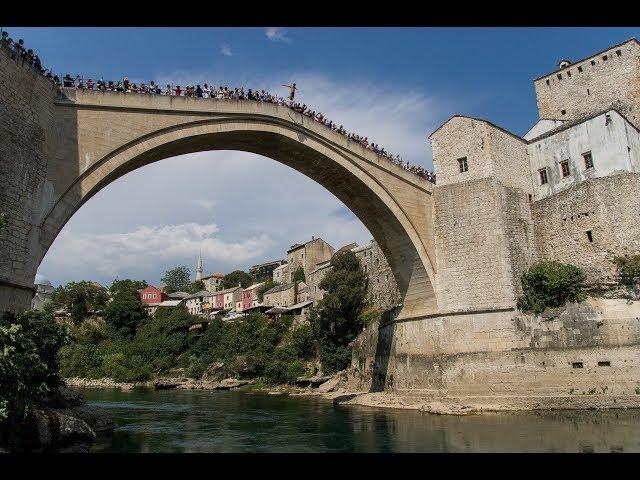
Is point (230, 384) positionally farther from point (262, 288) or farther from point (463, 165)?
point (262, 288)

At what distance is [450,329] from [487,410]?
2832mm

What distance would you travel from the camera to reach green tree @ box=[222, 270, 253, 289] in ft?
248

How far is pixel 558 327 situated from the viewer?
1595 centimetres

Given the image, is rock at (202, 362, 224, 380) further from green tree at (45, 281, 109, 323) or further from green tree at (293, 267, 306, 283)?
green tree at (45, 281, 109, 323)

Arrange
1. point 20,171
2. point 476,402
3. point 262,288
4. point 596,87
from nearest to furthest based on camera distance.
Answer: point 20,171 < point 476,402 < point 596,87 < point 262,288

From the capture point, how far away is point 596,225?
17406 millimetres

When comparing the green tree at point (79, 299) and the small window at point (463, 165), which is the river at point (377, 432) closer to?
the small window at point (463, 165)

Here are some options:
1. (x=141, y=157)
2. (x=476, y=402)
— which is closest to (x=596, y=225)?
(x=476, y=402)

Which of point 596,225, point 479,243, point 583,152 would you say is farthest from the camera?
point 583,152

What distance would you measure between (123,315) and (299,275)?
1726 cm

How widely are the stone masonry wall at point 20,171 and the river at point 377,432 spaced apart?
4.00 metres

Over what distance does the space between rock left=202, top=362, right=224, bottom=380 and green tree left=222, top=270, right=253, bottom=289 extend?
35140 mm

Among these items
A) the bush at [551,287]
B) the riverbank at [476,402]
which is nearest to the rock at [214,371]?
the riverbank at [476,402]
